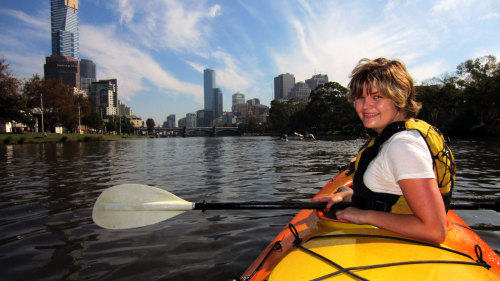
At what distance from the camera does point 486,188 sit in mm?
7539

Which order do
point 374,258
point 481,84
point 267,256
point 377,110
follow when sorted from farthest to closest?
point 481,84, point 267,256, point 377,110, point 374,258

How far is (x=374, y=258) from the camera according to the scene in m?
1.93

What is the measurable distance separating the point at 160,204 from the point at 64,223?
290 centimetres

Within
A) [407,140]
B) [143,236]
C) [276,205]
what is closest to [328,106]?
[143,236]

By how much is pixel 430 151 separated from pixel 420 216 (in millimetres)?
457

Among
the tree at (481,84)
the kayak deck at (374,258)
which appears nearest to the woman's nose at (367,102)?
the kayak deck at (374,258)

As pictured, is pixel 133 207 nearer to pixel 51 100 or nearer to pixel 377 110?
pixel 377 110

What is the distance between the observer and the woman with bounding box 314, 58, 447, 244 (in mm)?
1735

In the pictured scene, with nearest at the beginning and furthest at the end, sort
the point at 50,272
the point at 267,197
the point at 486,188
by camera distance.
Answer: the point at 50,272, the point at 267,197, the point at 486,188

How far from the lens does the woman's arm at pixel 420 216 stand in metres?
1.71

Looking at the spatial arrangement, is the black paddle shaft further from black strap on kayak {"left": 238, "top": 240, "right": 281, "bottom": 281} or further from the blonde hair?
the blonde hair

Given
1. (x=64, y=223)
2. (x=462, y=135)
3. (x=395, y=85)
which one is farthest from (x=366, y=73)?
(x=462, y=135)

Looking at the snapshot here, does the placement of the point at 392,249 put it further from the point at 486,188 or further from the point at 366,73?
the point at 486,188

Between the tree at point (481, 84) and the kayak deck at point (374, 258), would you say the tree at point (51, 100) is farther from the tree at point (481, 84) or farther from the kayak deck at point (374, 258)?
the tree at point (481, 84)
